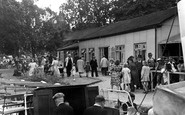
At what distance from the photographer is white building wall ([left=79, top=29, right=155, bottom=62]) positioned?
23611 mm

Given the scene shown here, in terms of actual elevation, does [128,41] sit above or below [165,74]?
above

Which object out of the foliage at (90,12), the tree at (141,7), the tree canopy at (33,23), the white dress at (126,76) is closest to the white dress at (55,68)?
the white dress at (126,76)

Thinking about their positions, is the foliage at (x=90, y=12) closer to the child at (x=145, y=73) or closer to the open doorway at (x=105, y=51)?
the open doorway at (x=105, y=51)

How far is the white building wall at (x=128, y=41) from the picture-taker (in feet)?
77.5

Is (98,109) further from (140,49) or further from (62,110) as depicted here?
(140,49)

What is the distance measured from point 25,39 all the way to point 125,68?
18.5 metres

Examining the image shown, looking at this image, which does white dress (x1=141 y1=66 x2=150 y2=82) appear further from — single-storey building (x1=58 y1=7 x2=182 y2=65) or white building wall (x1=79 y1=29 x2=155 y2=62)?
white building wall (x1=79 y1=29 x2=155 y2=62)

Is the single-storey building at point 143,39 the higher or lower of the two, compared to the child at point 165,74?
higher

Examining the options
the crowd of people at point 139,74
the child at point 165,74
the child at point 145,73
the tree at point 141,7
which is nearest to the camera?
the child at point 165,74

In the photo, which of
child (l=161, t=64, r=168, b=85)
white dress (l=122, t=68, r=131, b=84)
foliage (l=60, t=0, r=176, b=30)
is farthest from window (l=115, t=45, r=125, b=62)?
foliage (l=60, t=0, r=176, b=30)

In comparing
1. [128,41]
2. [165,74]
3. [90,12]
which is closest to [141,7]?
[128,41]

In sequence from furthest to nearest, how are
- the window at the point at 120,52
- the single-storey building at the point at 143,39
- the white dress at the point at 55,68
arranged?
1. the window at the point at 120,52
2. the single-storey building at the point at 143,39
3. the white dress at the point at 55,68

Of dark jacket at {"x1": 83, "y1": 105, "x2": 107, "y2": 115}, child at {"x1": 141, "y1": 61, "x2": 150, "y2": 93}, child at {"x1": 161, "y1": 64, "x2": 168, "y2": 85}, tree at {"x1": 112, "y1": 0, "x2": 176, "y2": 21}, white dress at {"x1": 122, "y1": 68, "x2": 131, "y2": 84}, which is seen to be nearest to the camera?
dark jacket at {"x1": 83, "y1": 105, "x2": 107, "y2": 115}

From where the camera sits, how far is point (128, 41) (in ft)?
87.0
